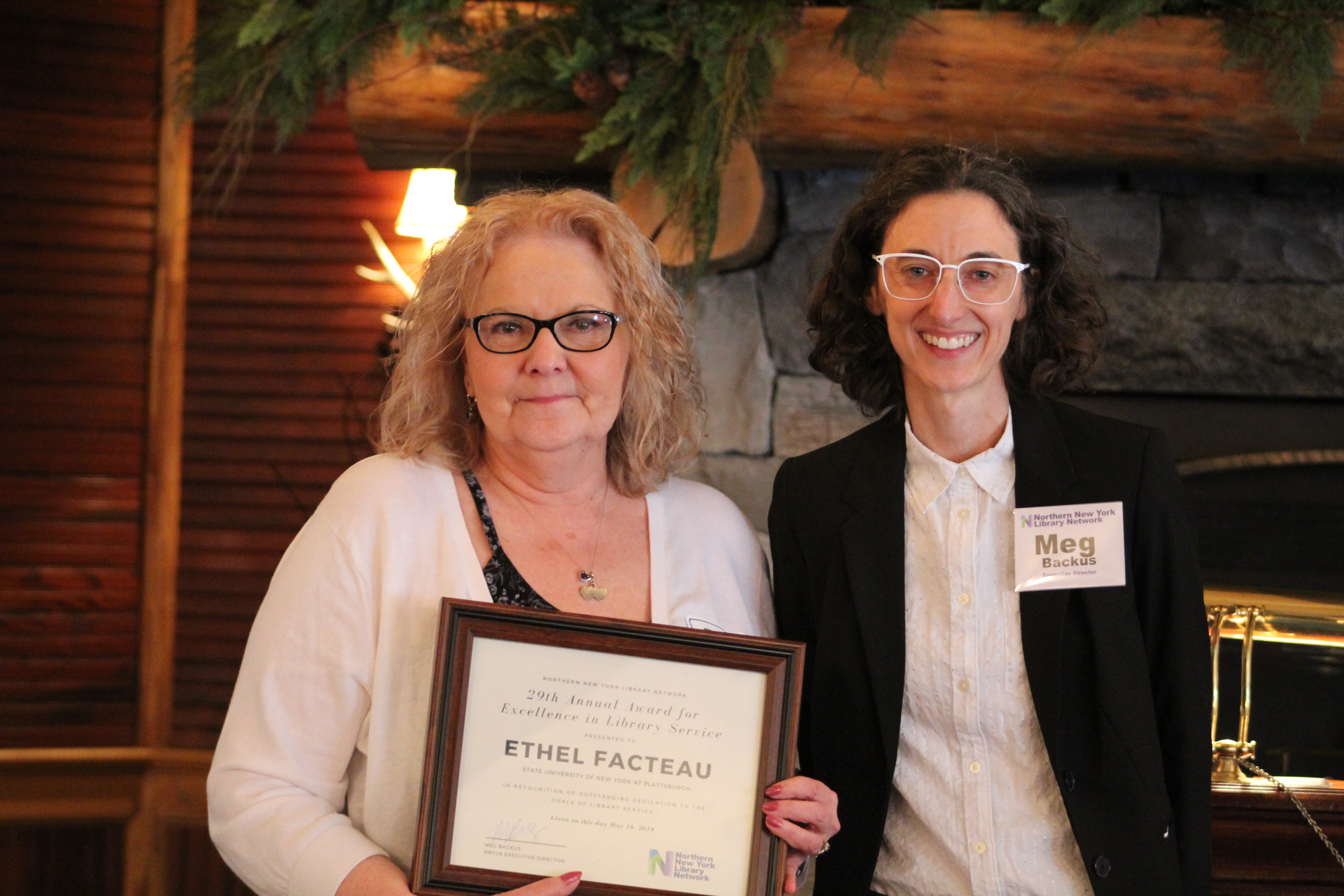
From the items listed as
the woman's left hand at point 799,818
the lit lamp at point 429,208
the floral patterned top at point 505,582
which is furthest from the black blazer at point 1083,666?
the lit lamp at point 429,208

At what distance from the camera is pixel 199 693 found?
12.8 feet

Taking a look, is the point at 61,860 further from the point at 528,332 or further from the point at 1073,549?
the point at 1073,549

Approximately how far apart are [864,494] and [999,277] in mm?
359

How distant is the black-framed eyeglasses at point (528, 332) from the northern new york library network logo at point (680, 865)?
636 mm

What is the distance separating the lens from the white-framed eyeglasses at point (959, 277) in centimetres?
153

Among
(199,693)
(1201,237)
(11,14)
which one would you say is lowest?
(199,693)

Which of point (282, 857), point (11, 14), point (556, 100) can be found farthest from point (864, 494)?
point (11, 14)

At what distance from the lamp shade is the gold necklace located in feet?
6.86

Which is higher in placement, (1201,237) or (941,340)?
(1201,237)

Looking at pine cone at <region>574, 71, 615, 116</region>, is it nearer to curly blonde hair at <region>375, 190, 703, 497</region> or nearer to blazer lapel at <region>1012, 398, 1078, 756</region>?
curly blonde hair at <region>375, 190, 703, 497</region>

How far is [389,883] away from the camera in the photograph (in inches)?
50.1

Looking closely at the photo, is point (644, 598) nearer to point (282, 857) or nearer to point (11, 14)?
point (282, 857)

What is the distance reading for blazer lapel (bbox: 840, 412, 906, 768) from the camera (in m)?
1.50

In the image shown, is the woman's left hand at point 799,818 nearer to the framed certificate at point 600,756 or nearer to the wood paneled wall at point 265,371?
the framed certificate at point 600,756
